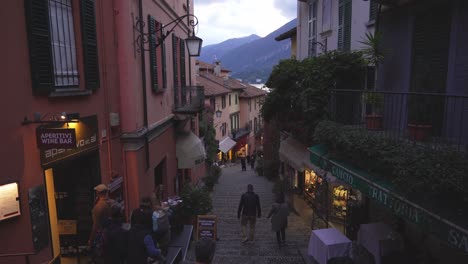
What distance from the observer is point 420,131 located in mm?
6590

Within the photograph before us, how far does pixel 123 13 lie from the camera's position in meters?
8.77

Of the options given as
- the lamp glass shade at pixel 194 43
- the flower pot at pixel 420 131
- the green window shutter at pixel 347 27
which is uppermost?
the green window shutter at pixel 347 27

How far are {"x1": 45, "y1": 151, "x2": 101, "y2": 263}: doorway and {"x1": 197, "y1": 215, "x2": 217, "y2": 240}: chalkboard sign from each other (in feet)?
11.5

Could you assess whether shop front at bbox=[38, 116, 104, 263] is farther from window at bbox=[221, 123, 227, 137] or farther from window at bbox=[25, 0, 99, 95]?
window at bbox=[221, 123, 227, 137]

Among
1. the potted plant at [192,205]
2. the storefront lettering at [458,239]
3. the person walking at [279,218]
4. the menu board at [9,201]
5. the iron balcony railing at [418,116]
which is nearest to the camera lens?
the storefront lettering at [458,239]

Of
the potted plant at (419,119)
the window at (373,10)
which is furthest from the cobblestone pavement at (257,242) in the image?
the window at (373,10)

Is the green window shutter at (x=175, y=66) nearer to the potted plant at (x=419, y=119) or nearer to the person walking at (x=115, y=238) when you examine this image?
the person walking at (x=115, y=238)

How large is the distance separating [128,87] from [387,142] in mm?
6132

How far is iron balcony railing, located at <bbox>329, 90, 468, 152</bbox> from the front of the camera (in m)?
6.53

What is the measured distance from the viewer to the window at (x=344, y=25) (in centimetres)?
1170

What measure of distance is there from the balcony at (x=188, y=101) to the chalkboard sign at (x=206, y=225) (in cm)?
508

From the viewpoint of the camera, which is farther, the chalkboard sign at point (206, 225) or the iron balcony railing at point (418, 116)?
the chalkboard sign at point (206, 225)

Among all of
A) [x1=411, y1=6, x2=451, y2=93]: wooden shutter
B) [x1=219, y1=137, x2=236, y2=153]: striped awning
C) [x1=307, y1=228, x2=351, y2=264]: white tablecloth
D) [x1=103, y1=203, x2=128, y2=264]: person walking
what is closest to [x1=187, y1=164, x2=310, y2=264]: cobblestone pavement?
[x1=307, y1=228, x2=351, y2=264]: white tablecloth

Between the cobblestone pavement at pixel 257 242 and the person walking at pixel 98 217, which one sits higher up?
the person walking at pixel 98 217
